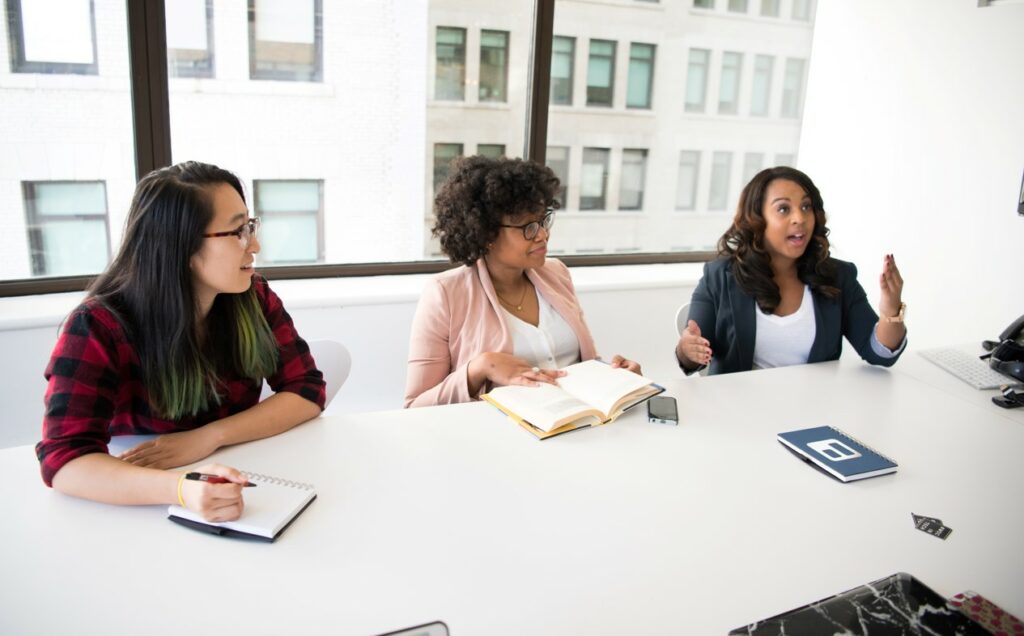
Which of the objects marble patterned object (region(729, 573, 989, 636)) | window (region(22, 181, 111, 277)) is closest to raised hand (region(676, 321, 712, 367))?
marble patterned object (region(729, 573, 989, 636))

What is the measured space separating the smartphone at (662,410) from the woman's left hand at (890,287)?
81 centimetres

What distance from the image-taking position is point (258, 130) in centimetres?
322

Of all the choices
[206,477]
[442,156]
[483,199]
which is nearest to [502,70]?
[442,156]

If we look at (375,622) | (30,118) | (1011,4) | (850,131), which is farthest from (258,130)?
(1011,4)

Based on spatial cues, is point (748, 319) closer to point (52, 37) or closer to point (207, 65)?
point (207, 65)

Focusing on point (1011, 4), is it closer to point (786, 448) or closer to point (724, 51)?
point (724, 51)

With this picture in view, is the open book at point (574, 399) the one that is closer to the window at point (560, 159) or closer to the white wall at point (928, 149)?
the window at point (560, 159)

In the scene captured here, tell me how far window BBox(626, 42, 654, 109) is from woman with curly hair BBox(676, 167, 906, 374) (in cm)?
183

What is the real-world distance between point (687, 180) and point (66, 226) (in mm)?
3323

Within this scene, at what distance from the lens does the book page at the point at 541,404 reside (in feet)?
5.49

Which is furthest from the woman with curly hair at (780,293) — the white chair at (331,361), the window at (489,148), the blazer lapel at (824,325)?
the window at (489,148)

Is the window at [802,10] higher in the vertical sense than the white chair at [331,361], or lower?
higher

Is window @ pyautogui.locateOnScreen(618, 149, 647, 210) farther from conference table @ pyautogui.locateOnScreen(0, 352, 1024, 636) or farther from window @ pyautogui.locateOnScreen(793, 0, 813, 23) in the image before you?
conference table @ pyautogui.locateOnScreen(0, 352, 1024, 636)

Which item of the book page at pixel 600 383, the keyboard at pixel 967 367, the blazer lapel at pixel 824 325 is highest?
the blazer lapel at pixel 824 325
